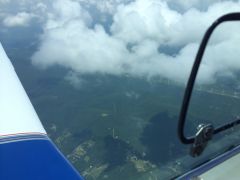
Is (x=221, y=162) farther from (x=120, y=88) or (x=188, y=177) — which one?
(x=120, y=88)

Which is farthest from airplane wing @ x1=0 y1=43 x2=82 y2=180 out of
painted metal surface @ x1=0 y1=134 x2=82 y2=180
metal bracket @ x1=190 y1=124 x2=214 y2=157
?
metal bracket @ x1=190 y1=124 x2=214 y2=157

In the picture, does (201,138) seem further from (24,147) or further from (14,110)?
(14,110)

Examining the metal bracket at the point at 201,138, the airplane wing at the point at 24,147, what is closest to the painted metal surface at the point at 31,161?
the airplane wing at the point at 24,147

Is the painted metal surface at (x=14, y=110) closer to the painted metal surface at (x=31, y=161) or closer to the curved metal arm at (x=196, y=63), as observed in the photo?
the painted metal surface at (x=31, y=161)

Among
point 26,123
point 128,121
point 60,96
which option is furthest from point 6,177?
point 60,96

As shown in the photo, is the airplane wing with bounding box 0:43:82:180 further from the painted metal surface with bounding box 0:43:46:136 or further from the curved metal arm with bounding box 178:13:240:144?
the curved metal arm with bounding box 178:13:240:144
